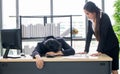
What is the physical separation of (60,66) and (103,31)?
2.22 ft

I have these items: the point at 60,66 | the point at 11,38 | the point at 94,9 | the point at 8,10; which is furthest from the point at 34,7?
the point at 60,66

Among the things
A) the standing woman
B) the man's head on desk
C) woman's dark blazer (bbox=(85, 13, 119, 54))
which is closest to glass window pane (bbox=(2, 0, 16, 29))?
the man's head on desk

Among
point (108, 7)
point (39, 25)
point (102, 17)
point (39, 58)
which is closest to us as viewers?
point (39, 58)

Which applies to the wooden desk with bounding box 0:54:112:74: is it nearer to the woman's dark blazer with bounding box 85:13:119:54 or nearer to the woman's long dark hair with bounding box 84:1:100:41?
the woman's dark blazer with bounding box 85:13:119:54

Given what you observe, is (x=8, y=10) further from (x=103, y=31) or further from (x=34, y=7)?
(x=103, y=31)

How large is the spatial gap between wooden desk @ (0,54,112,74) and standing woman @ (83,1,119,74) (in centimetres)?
21

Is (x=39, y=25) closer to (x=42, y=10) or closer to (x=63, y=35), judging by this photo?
(x=63, y=35)

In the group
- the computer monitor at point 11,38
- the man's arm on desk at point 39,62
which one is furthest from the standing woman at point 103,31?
the computer monitor at point 11,38

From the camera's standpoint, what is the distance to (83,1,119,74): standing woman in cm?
305

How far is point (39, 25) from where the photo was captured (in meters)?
4.00

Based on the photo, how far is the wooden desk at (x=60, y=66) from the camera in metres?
2.92

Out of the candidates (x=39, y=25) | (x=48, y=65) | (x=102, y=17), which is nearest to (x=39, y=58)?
(x=48, y=65)

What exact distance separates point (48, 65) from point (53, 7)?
12.9ft

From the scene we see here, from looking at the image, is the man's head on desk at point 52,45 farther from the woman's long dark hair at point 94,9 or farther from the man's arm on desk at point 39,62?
the woman's long dark hair at point 94,9
